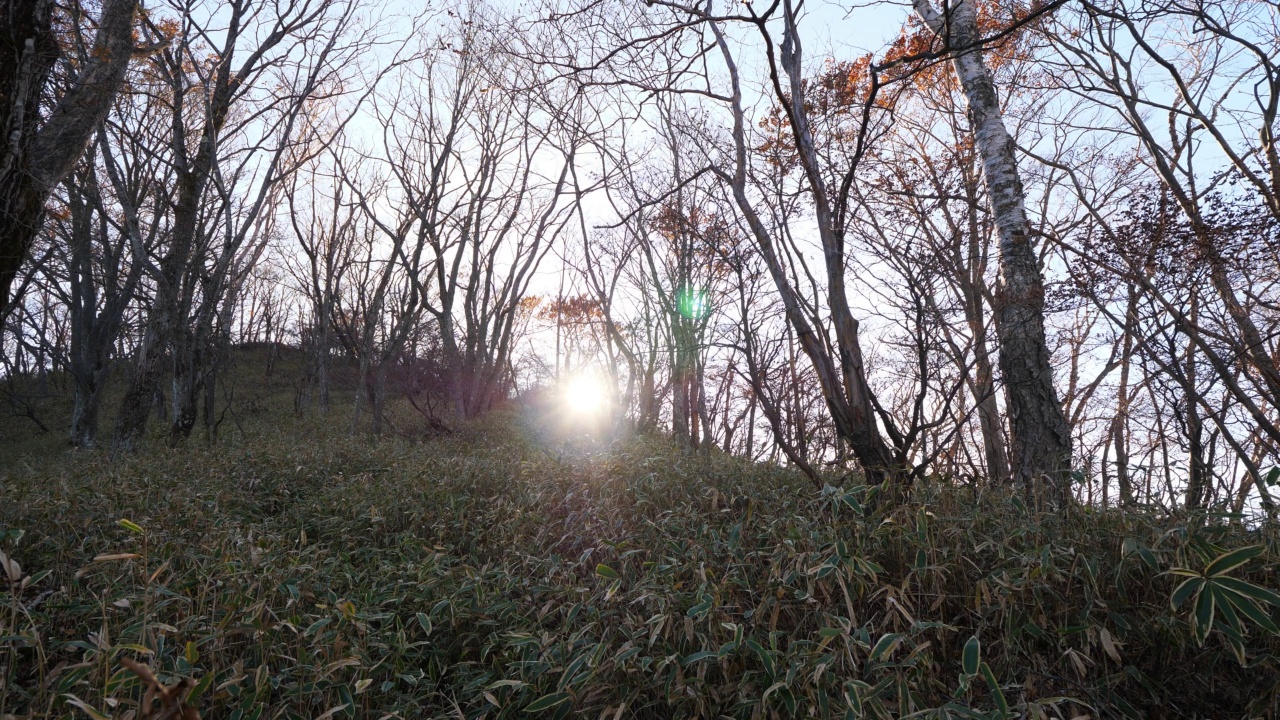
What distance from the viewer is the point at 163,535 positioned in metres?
3.44

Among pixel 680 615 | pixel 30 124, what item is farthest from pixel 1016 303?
pixel 30 124

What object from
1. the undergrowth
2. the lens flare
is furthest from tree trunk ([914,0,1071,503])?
the lens flare

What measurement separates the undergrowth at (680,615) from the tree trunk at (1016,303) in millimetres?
719

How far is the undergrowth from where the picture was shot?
6.14ft

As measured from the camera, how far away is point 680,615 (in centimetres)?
244

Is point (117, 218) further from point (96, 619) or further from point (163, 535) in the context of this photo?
point (96, 619)

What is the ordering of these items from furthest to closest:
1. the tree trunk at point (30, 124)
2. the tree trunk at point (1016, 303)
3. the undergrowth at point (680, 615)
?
the tree trunk at point (30, 124) → the tree trunk at point (1016, 303) → the undergrowth at point (680, 615)

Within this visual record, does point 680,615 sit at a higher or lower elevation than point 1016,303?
lower

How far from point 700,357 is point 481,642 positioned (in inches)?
368

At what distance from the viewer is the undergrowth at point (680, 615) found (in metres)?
1.87

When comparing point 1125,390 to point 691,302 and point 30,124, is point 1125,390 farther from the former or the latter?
point 30,124

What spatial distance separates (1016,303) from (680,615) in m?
3.08

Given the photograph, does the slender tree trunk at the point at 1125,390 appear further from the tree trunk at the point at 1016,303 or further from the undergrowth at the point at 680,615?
the undergrowth at the point at 680,615

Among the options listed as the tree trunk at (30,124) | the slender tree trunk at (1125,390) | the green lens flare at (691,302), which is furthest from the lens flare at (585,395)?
the tree trunk at (30,124)
